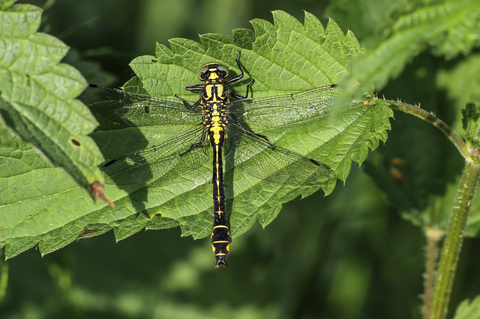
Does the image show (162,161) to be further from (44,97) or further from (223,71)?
(44,97)

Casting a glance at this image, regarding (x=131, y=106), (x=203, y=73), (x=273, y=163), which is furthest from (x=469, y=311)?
(x=131, y=106)

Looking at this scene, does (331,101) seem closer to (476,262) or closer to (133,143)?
(133,143)

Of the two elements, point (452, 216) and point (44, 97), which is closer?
point (44, 97)

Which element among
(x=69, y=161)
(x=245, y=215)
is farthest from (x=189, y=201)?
(x=69, y=161)

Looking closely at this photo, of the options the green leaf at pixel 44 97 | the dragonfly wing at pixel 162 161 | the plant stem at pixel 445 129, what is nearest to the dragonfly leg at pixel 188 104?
the dragonfly wing at pixel 162 161

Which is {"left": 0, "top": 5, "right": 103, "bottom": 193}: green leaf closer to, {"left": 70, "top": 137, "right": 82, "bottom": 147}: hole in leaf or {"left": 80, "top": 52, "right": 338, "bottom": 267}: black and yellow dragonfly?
{"left": 70, "top": 137, "right": 82, "bottom": 147}: hole in leaf

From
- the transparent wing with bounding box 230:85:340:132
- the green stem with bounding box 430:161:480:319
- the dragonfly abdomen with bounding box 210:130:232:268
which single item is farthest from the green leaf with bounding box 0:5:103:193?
the green stem with bounding box 430:161:480:319

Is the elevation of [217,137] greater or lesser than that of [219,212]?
greater
